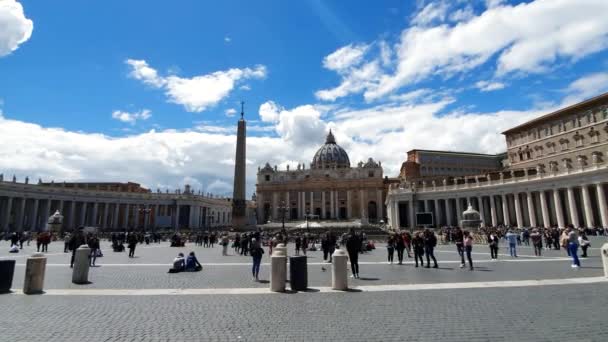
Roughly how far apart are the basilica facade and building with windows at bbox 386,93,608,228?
3013 cm

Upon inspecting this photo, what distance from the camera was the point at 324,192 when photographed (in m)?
90.4

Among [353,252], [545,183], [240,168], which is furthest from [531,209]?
[353,252]

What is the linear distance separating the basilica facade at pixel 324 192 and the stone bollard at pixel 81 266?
76.6m

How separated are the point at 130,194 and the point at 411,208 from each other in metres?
56.0

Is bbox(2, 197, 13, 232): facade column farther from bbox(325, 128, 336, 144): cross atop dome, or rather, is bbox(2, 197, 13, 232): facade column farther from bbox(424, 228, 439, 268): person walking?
bbox(325, 128, 336, 144): cross atop dome

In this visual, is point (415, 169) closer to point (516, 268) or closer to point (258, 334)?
point (516, 268)

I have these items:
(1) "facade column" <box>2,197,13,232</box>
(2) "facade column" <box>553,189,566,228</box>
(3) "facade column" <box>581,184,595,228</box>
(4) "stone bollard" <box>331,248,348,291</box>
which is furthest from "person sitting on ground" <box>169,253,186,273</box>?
(1) "facade column" <box>2,197,13,232</box>

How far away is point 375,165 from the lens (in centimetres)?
9294

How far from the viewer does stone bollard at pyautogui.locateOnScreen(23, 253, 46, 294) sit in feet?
25.3

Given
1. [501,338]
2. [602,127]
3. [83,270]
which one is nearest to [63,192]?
[83,270]

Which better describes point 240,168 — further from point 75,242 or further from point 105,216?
point 105,216

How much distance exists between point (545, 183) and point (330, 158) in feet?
230

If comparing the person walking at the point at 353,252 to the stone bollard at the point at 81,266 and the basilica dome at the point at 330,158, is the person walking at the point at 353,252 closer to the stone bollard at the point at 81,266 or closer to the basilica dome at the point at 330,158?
the stone bollard at the point at 81,266

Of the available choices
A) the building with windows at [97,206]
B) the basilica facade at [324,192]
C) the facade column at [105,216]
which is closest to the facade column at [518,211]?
the basilica facade at [324,192]
